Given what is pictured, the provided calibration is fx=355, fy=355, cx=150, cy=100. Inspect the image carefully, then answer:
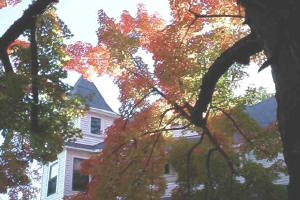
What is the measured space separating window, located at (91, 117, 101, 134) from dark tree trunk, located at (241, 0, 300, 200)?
21938mm

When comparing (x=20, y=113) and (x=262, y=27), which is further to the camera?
(x=20, y=113)

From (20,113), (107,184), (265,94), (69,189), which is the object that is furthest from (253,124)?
(265,94)

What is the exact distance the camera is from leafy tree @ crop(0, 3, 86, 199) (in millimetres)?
9164

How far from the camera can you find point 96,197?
10.5 metres

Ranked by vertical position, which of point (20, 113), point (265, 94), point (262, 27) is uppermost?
point (265, 94)

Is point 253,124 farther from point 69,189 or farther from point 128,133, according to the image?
point 69,189

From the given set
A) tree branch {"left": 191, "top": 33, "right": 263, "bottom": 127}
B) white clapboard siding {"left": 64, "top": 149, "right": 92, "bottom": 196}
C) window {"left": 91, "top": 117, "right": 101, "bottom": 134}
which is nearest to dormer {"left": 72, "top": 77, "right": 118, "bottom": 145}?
window {"left": 91, "top": 117, "right": 101, "bottom": 134}

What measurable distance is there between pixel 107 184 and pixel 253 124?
4.89 m

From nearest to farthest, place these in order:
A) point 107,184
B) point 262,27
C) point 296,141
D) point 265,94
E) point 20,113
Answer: point 296,141, point 262,27, point 20,113, point 107,184, point 265,94

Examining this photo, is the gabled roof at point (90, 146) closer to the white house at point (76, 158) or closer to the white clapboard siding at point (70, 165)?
the white house at point (76, 158)

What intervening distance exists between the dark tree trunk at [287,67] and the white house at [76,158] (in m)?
16.4

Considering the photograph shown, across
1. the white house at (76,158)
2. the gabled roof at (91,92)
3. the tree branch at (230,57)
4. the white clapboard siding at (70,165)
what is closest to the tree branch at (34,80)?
the tree branch at (230,57)

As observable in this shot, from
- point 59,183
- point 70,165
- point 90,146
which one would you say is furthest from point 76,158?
point 59,183

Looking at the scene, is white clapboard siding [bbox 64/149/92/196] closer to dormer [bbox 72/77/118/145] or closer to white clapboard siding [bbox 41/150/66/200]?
white clapboard siding [bbox 41/150/66/200]
